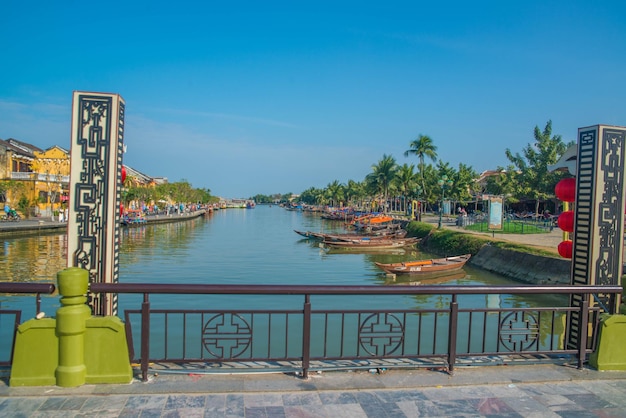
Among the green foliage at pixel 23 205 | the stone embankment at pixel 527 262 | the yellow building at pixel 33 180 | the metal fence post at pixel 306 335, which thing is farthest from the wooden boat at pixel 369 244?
the metal fence post at pixel 306 335

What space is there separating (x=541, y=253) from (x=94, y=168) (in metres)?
20.4

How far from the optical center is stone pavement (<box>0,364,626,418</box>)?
3.97 meters

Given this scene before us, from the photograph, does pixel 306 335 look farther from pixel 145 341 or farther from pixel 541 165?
pixel 541 165

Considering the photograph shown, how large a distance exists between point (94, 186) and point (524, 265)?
66.9ft

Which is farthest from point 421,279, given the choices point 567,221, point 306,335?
point 306,335

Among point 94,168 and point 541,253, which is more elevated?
point 94,168

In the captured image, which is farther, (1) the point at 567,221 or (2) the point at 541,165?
(2) the point at 541,165

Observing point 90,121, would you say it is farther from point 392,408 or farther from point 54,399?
point 392,408

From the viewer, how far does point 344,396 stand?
170 inches

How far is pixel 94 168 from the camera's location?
17.8 ft

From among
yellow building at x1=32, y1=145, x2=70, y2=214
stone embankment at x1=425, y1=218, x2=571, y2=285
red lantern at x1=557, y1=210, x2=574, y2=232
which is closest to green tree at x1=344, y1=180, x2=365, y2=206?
yellow building at x1=32, y1=145, x2=70, y2=214

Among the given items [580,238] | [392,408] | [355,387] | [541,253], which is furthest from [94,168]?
[541,253]

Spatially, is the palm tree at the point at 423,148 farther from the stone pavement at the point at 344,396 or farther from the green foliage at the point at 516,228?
the stone pavement at the point at 344,396

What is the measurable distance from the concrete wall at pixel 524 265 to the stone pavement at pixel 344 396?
1523 cm
